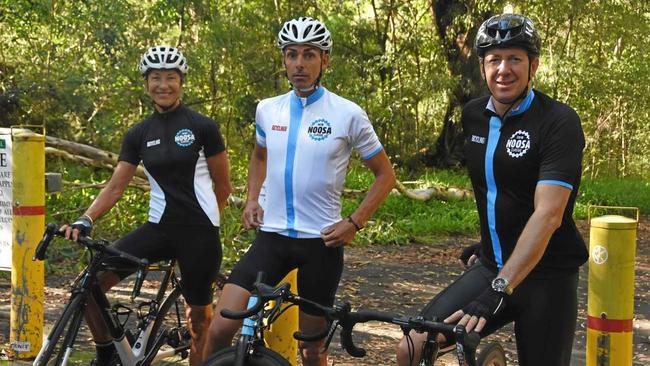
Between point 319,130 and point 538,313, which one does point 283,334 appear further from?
point 538,313

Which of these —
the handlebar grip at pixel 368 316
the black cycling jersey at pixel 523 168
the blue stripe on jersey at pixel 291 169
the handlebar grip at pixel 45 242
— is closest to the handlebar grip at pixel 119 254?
the handlebar grip at pixel 45 242

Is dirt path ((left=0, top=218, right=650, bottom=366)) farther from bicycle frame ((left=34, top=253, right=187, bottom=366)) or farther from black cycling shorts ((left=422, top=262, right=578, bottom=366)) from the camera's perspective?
black cycling shorts ((left=422, top=262, right=578, bottom=366))

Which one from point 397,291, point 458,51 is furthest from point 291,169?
point 458,51

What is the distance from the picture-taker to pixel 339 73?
66.2ft

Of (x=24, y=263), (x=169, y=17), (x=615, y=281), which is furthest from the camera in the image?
(x=169, y=17)

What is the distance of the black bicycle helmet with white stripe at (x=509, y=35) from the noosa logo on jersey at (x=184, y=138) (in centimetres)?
229

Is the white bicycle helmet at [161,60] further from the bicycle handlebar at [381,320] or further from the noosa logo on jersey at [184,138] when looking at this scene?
the bicycle handlebar at [381,320]

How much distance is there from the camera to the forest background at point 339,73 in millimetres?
14531

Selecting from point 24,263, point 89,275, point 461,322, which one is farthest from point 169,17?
point 461,322

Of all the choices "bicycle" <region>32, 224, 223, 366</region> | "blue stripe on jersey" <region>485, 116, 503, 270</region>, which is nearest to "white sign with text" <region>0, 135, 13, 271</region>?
"bicycle" <region>32, 224, 223, 366</region>

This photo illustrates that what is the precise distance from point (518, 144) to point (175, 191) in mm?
2519

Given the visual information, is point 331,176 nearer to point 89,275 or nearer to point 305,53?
point 305,53

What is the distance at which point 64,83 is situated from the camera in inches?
583

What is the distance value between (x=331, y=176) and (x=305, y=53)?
0.69 m
